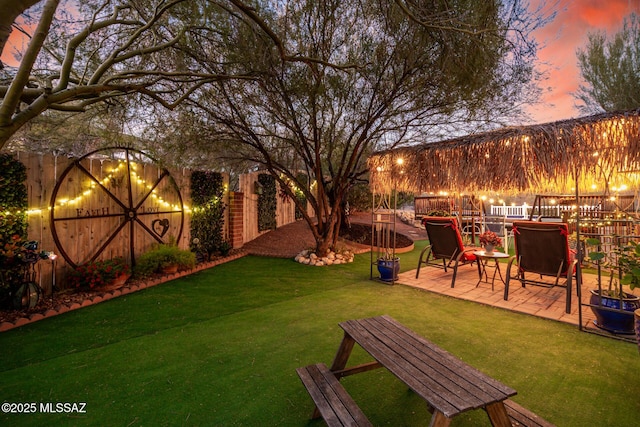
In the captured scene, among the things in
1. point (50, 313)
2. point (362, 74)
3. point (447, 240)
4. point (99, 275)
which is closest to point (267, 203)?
point (362, 74)

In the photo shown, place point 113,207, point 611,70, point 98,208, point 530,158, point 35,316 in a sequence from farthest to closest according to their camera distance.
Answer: point 611,70 → point 113,207 → point 98,208 → point 530,158 → point 35,316

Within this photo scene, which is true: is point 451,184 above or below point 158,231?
above

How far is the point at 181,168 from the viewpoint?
6.56 metres

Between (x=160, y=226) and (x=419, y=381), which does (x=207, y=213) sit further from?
(x=419, y=381)

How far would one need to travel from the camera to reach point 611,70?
9.05 metres

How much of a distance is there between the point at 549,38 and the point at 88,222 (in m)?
7.52

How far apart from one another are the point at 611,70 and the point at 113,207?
13.7 m

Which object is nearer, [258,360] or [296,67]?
[258,360]

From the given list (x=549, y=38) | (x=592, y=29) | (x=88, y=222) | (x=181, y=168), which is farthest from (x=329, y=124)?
(x=592, y=29)

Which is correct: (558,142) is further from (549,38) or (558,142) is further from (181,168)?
(181,168)

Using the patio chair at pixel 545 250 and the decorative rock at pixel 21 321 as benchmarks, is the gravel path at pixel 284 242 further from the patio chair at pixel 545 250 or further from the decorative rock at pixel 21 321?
the patio chair at pixel 545 250

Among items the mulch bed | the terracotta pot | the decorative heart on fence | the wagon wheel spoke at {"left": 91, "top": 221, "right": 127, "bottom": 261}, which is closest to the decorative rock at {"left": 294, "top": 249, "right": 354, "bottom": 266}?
the decorative heart on fence

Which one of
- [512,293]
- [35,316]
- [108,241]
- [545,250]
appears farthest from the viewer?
[108,241]

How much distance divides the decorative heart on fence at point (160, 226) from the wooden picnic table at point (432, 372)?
17.0 ft
